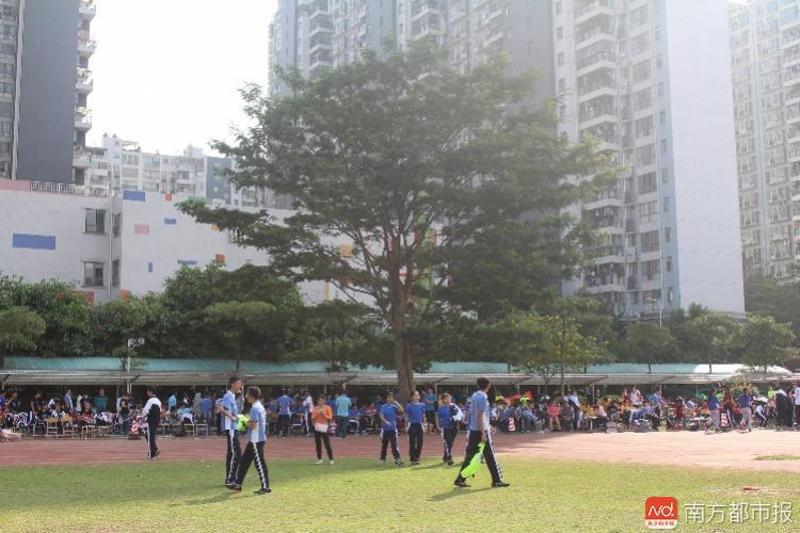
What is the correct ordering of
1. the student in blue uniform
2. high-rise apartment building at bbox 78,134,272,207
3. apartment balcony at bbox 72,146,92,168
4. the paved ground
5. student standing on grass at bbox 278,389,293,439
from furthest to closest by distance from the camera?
high-rise apartment building at bbox 78,134,272,207
apartment balcony at bbox 72,146,92,168
student standing on grass at bbox 278,389,293,439
the paved ground
the student in blue uniform

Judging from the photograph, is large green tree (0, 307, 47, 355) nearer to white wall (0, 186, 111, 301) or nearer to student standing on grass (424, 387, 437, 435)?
white wall (0, 186, 111, 301)

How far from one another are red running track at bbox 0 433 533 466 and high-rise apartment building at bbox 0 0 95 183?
47.7 m

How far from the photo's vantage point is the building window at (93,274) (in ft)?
183

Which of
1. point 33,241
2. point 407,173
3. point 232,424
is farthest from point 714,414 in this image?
point 33,241

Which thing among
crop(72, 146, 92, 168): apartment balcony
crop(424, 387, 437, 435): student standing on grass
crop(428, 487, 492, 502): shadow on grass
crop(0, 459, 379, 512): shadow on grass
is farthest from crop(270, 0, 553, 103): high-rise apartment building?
crop(428, 487, 492, 502): shadow on grass

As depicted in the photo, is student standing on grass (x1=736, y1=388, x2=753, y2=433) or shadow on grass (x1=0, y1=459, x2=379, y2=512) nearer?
shadow on grass (x1=0, y1=459, x2=379, y2=512)

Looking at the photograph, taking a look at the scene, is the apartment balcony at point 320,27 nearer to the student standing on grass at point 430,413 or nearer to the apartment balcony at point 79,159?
the apartment balcony at point 79,159

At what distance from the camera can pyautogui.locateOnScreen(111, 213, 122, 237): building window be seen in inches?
2191

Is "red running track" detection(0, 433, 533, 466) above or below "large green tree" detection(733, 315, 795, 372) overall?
below

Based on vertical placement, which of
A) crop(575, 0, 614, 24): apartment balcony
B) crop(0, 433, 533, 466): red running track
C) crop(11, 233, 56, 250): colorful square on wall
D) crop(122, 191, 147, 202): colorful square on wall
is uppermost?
crop(575, 0, 614, 24): apartment balcony

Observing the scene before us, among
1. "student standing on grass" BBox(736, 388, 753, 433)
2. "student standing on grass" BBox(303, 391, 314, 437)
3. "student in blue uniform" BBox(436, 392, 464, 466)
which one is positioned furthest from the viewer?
"student standing on grass" BBox(736, 388, 753, 433)

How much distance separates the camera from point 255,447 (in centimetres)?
1400

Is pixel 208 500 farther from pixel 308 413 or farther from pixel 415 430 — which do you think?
pixel 308 413

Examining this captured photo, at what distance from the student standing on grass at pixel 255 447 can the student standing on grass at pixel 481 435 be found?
9.78ft
